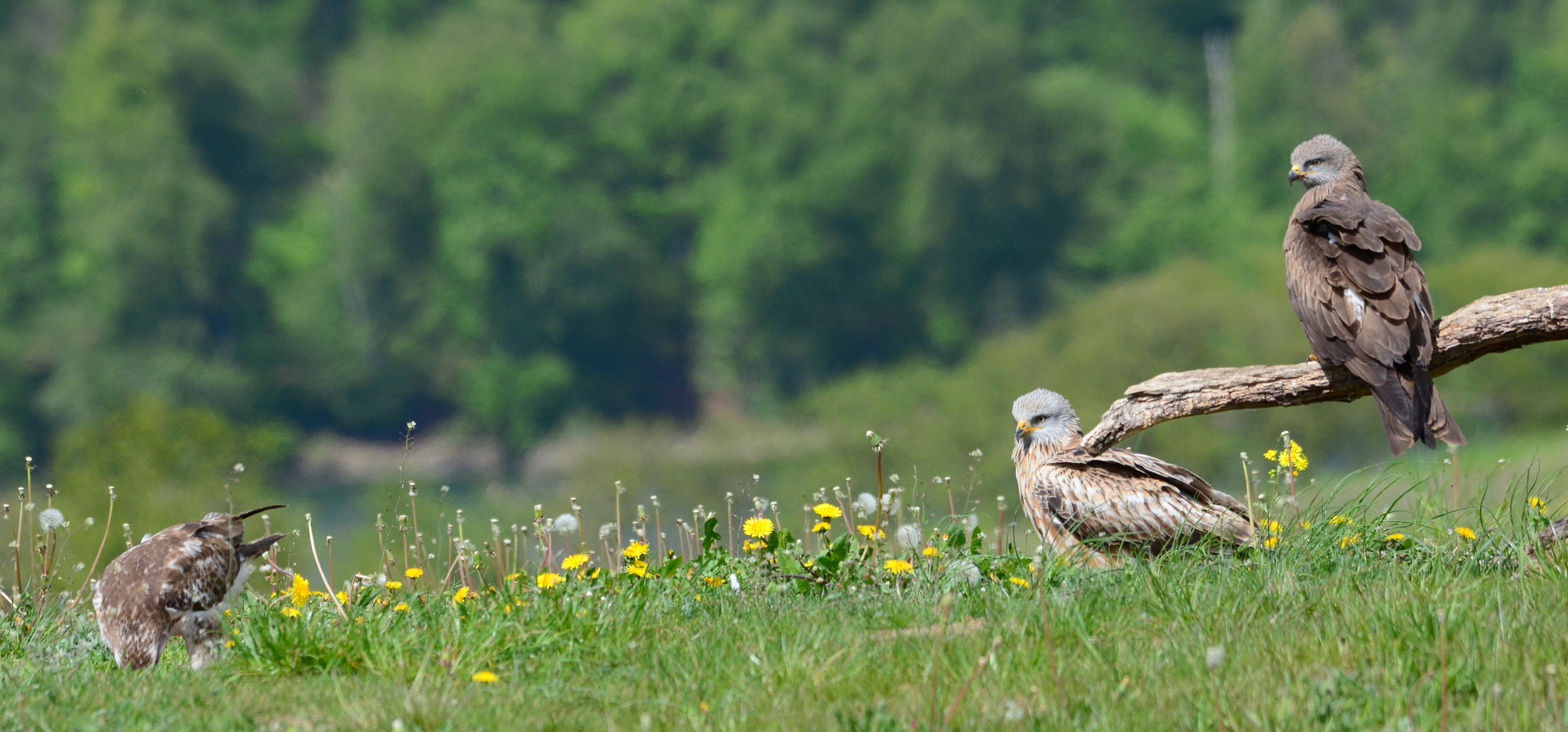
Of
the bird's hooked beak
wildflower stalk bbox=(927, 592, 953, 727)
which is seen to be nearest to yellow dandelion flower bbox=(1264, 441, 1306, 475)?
the bird's hooked beak

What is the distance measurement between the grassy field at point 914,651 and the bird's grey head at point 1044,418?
4.83ft

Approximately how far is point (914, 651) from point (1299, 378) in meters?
2.65

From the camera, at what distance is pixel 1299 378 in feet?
18.3

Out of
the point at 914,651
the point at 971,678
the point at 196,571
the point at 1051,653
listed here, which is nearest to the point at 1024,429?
the point at 914,651

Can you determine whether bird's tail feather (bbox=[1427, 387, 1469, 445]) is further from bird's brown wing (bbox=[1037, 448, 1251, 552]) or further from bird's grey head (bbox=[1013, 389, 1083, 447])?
bird's grey head (bbox=[1013, 389, 1083, 447])

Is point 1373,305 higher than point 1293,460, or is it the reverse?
point 1373,305

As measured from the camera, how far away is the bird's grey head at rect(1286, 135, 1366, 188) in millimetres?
7250

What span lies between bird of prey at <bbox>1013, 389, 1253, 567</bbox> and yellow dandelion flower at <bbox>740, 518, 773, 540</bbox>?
113cm

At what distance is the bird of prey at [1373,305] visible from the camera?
5.43m

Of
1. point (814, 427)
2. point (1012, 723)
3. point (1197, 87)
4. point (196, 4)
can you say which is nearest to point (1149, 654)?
point (1012, 723)

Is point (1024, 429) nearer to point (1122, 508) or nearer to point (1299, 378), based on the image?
point (1122, 508)

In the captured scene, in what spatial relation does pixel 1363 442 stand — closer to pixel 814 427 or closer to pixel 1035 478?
pixel 814 427

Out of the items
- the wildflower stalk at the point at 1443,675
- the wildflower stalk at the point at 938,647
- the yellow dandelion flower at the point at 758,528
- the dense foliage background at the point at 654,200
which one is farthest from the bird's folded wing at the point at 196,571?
the dense foliage background at the point at 654,200

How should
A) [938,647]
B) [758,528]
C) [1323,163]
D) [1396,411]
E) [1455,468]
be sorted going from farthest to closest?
1. [1323,163]
2. [1455,468]
3. [1396,411]
4. [758,528]
5. [938,647]
